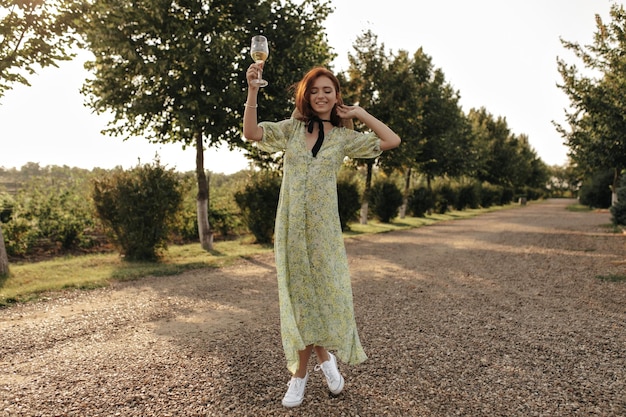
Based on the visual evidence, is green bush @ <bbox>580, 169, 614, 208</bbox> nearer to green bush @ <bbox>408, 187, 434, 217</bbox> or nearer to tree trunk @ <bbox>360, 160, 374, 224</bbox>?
green bush @ <bbox>408, 187, 434, 217</bbox>

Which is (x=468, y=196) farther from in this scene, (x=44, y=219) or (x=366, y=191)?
(x=44, y=219)

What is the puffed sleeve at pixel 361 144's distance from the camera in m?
3.11

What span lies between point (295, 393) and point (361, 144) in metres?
1.82

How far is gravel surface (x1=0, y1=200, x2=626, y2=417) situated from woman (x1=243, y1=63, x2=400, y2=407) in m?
0.45

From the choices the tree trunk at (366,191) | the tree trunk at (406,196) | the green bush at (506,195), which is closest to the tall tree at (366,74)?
the tree trunk at (366,191)

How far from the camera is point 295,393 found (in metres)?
2.97

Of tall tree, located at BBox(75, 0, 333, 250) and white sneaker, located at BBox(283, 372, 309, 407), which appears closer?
white sneaker, located at BBox(283, 372, 309, 407)

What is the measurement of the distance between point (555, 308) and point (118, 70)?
9.71 meters

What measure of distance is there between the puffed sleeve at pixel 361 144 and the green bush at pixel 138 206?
705cm

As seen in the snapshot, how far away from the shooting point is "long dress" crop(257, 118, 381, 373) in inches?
117

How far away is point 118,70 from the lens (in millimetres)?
9703

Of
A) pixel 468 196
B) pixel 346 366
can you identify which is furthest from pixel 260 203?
pixel 468 196

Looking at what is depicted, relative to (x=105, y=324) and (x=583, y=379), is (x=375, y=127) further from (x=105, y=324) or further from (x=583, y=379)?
(x=105, y=324)

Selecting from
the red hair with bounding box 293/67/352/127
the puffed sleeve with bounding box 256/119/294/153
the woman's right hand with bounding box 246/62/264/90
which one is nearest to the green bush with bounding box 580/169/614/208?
the red hair with bounding box 293/67/352/127
